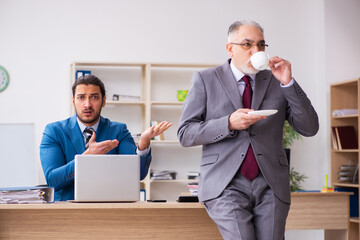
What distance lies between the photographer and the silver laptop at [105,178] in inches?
A: 86.7

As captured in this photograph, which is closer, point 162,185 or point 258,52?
point 258,52

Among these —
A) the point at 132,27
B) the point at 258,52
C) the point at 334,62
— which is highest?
the point at 132,27

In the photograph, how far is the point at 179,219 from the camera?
248cm

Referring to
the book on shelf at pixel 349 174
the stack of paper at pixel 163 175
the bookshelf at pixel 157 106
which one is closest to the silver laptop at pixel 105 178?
the stack of paper at pixel 163 175

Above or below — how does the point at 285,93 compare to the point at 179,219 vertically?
above

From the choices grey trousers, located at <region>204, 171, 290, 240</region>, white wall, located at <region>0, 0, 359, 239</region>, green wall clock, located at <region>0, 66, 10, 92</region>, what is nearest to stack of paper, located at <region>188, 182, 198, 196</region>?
grey trousers, located at <region>204, 171, 290, 240</region>

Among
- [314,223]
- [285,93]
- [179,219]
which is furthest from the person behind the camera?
[314,223]

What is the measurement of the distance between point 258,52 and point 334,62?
420 centimetres

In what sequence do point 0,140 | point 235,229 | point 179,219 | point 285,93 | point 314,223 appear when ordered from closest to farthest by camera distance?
point 235,229, point 285,93, point 179,219, point 314,223, point 0,140

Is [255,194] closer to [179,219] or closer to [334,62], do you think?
[179,219]

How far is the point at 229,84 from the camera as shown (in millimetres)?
2139

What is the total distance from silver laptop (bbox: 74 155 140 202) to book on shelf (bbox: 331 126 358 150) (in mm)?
3924

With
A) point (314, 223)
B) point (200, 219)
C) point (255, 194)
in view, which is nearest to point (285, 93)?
point (255, 194)

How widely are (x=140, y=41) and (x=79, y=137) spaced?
3279mm
